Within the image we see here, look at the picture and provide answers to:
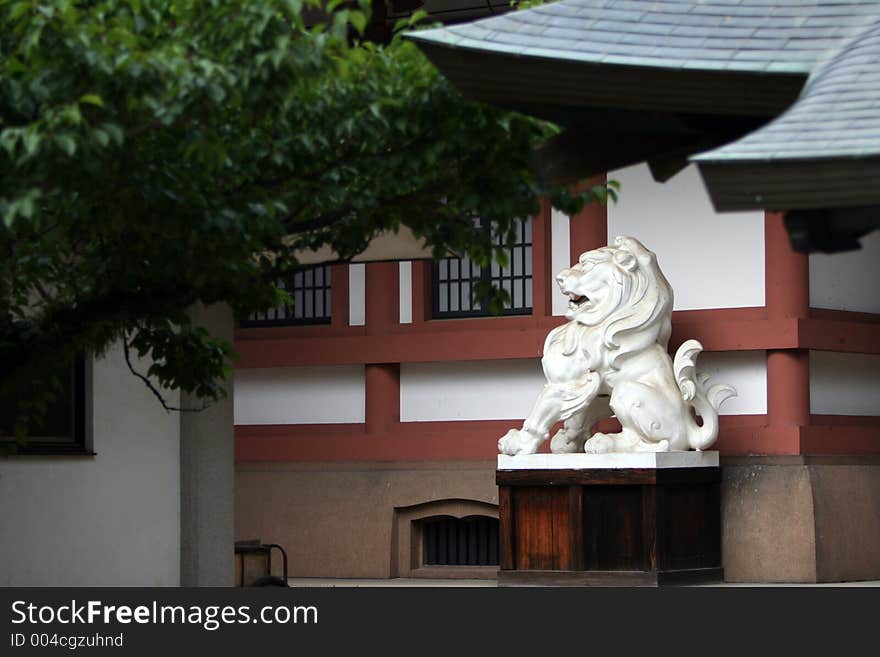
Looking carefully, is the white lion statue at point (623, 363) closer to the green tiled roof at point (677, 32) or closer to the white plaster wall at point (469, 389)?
the white plaster wall at point (469, 389)

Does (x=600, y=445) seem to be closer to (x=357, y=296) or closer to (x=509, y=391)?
(x=509, y=391)

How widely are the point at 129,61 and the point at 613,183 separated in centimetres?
254

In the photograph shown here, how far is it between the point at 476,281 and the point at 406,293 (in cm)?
72

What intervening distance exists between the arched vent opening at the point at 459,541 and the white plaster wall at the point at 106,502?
214 inches

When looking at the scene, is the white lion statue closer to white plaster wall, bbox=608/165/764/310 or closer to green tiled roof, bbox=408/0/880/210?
white plaster wall, bbox=608/165/764/310

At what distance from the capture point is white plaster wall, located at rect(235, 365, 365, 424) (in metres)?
17.4

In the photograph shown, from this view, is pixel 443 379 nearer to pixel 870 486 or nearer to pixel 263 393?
pixel 263 393

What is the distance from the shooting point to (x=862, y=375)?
16312 millimetres

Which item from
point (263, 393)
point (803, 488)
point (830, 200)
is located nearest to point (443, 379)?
point (263, 393)

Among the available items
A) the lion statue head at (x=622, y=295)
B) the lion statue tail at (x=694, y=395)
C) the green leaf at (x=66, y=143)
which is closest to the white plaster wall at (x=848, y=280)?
the lion statue tail at (x=694, y=395)

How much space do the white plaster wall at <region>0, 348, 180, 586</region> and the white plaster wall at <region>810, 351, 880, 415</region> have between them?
624cm

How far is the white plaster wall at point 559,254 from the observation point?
54.0 ft

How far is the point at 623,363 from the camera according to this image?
588 inches
